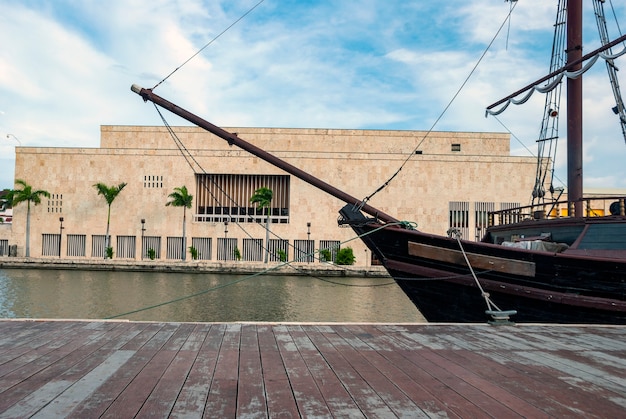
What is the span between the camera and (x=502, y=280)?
1135cm

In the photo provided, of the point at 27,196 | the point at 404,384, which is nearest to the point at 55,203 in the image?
the point at 27,196

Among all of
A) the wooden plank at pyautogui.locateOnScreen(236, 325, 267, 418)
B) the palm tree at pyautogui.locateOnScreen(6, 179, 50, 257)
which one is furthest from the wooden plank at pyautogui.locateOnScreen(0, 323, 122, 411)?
the palm tree at pyautogui.locateOnScreen(6, 179, 50, 257)

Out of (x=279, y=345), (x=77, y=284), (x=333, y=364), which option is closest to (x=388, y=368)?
(x=333, y=364)

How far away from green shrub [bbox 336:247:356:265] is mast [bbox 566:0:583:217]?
2738 cm

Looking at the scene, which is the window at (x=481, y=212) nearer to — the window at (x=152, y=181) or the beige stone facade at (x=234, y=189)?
the beige stone facade at (x=234, y=189)

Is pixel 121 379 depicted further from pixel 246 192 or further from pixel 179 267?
pixel 246 192

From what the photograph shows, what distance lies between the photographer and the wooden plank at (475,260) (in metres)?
11.0

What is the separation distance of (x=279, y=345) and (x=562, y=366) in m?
2.64

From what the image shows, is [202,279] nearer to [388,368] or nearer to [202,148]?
[202,148]

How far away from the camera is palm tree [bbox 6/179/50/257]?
148ft

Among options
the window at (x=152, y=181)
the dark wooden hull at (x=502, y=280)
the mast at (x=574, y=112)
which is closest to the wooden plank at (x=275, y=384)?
the dark wooden hull at (x=502, y=280)

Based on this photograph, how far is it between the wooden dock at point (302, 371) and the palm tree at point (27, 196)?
44.5 m

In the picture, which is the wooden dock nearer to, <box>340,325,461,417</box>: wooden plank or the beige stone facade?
<box>340,325,461,417</box>: wooden plank

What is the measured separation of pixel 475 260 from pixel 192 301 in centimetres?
1370
